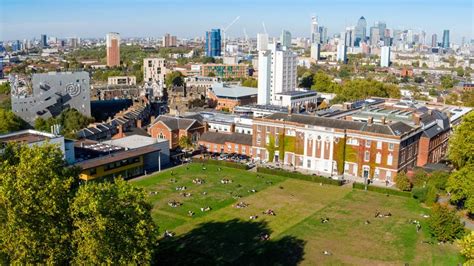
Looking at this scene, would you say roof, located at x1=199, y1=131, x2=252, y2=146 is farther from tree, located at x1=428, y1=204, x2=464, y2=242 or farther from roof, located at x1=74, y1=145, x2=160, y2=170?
tree, located at x1=428, y1=204, x2=464, y2=242

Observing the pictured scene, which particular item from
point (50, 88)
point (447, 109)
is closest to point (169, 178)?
point (50, 88)

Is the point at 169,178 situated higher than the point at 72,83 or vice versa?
the point at 72,83

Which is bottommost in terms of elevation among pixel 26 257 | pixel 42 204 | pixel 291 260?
pixel 291 260

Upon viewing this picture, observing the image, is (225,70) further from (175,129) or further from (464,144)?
(464,144)

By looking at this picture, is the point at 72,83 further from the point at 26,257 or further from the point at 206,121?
the point at 26,257

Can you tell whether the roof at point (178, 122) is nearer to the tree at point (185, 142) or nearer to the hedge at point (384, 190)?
the tree at point (185, 142)

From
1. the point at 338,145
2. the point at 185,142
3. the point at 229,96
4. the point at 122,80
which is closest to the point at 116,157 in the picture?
the point at 185,142
